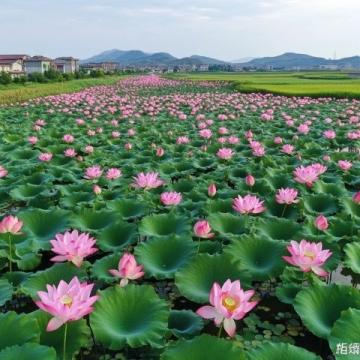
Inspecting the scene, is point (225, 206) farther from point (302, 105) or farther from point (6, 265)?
point (302, 105)

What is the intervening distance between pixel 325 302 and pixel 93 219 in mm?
1693

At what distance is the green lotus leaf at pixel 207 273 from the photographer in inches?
83.8

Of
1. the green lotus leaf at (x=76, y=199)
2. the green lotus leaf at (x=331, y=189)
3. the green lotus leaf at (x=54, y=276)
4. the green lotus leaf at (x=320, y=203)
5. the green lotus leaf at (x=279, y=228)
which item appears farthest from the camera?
the green lotus leaf at (x=331, y=189)

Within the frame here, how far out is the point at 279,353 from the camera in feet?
5.04

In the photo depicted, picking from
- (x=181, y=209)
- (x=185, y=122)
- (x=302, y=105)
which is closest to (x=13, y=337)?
(x=181, y=209)

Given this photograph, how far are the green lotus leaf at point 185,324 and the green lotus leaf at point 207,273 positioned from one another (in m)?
0.13

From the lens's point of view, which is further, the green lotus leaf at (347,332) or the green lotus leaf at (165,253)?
the green lotus leaf at (165,253)

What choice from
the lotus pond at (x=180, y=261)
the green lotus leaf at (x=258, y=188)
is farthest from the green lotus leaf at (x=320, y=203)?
the green lotus leaf at (x=258, y=188)

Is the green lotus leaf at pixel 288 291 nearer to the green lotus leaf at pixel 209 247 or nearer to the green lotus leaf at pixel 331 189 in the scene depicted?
the green lotus leaf at pixel 209 247

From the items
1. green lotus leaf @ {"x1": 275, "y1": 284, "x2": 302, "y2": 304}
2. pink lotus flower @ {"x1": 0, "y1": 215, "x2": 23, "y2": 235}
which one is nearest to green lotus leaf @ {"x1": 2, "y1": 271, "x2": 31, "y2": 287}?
pink lotus flower @ {"x1": 0, "y1": 215, "x2": 23, "y2": 235}

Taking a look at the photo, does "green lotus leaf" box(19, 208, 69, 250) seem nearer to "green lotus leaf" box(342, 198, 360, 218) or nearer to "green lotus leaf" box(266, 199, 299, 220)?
"green lotus leaf" box(266, 199, 299, 220)

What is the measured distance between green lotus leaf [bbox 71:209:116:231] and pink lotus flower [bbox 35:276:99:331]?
146 centimetres

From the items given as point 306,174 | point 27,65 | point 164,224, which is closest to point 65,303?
point 164,224

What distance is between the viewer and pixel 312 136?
23.7ft
